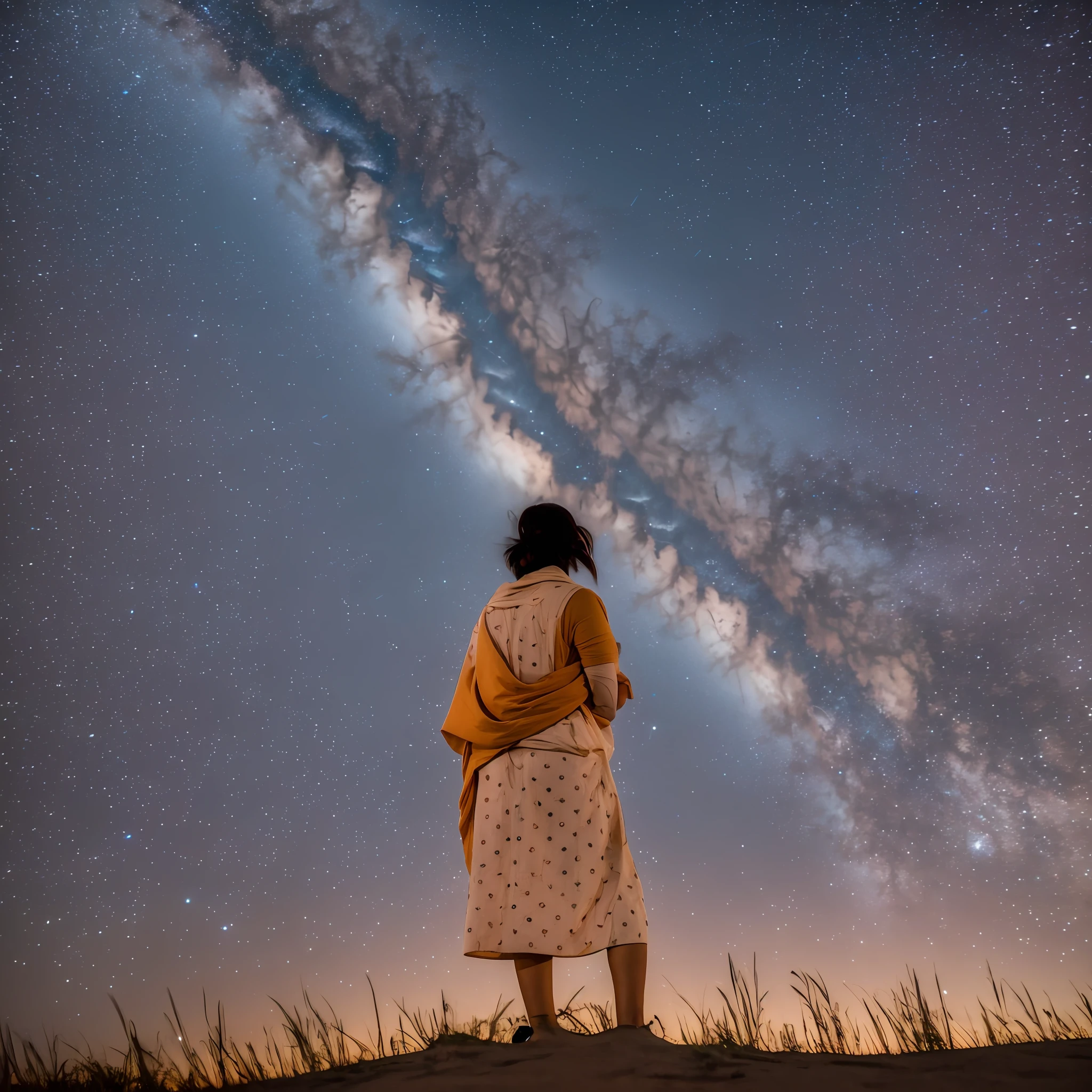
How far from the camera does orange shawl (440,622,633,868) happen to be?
321 centimetres

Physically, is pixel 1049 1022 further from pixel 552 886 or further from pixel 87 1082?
pixel 87 1082

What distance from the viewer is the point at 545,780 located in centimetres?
314

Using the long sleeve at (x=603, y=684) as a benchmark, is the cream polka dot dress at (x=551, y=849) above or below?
below

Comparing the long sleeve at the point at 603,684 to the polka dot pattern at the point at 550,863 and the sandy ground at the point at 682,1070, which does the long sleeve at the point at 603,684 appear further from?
the sandy ground at the point at 682,1070

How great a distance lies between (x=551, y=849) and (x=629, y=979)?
0.54 meters

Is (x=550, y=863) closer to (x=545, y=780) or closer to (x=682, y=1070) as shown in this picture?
(x=545, y=780)

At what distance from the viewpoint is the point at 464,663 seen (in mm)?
3627

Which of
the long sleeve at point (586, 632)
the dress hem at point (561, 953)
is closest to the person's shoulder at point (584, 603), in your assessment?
the long sleeve at point (586, 632)

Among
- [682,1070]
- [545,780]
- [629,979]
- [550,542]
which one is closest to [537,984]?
[629,979]

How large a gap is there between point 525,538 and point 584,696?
790 millimetres

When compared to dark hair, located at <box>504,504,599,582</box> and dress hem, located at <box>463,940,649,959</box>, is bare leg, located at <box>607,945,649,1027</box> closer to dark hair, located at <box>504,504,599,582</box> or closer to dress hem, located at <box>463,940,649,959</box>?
dress hem, located at <box>463,940,649,959</box>

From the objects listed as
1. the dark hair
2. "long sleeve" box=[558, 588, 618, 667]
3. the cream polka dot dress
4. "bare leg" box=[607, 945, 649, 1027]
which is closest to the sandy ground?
"bare leg" box=[607, 945, 649, 1027]

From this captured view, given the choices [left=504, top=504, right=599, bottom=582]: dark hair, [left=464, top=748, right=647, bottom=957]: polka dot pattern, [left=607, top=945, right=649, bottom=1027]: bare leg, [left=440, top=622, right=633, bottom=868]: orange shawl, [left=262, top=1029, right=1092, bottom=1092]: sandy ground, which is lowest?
[left=262, top=1029, right=1092, bottom=1092]: sandy ground

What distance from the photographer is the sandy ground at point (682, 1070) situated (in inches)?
75.2
